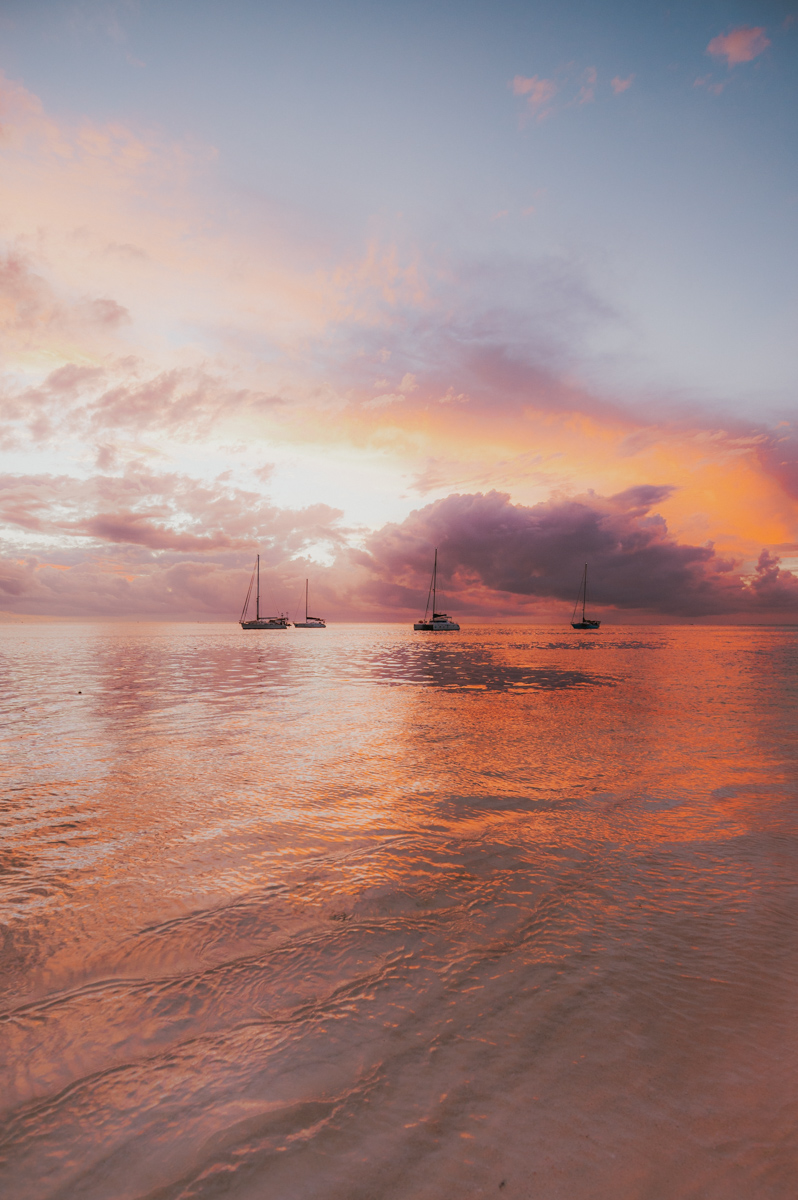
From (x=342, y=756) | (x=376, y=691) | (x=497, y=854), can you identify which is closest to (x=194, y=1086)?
(x=497, y=854)

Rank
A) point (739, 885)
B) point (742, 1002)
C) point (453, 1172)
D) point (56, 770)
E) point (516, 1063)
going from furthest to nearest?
point (56, 770), point (739, 885), point (742, 1002), point (516, 1063), point (453, 1172)

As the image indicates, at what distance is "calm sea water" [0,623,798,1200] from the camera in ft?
9.02

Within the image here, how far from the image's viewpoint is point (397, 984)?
4.12m

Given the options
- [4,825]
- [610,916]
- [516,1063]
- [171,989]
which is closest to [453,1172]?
[516,1063]

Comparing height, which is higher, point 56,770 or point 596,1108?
point 596,1108

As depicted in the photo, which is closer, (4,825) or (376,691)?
(4,825)

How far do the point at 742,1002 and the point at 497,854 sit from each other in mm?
2993

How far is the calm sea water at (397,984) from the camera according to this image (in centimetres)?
275

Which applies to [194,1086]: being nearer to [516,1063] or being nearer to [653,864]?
[516,1063]

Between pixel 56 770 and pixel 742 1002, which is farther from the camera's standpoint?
pixel 56 770

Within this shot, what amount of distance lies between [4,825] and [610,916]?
26.5 ft

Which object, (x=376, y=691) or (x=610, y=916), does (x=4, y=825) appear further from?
(x=376, y=691)

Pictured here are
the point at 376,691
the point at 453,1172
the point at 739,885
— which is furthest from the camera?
the point at 376,691

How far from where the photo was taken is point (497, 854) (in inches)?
261
